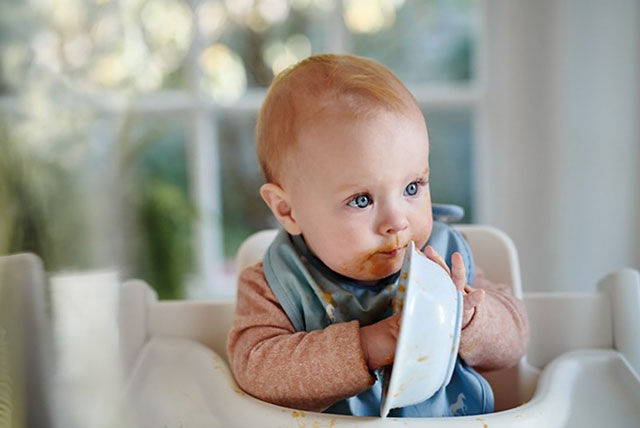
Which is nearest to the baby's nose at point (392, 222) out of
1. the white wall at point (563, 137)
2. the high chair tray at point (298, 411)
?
the high chair tray at point (298, 411)

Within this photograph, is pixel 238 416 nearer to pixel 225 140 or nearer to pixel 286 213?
pixel 286 213

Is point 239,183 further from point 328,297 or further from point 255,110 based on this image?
point 328,297

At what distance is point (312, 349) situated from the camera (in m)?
0.53

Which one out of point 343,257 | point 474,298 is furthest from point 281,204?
point 474,298

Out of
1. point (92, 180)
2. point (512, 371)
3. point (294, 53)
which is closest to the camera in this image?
point (512, 371)

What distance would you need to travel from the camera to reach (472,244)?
734 mm

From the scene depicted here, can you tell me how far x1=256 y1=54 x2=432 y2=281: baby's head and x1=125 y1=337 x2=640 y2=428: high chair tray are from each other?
0.41 feet

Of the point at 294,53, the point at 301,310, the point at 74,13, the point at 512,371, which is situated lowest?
the point at 512,371

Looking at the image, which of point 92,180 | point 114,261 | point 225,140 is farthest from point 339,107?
point 225,140

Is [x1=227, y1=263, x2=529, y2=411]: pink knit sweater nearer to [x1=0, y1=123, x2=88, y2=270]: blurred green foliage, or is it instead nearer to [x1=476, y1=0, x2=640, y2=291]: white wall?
[x1=0, y1=123, x2=88, y2=270]: blurred green foliage

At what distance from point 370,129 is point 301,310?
0.54ft

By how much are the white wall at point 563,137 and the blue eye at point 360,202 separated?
391 mm

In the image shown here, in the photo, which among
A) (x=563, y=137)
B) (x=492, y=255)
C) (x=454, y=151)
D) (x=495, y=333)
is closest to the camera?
(x=495, y=333)

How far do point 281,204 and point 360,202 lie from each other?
81 mm
